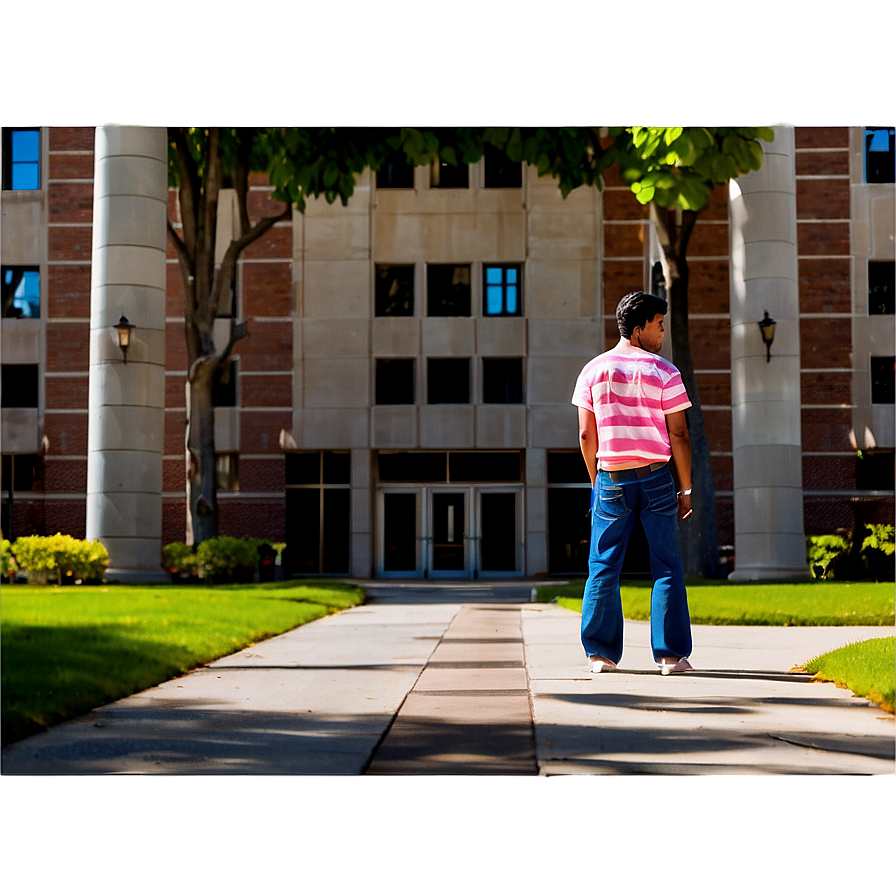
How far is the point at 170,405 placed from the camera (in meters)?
32.6

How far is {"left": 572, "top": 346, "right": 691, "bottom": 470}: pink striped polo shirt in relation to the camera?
21.6 feet

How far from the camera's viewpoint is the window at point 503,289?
32.5 metres

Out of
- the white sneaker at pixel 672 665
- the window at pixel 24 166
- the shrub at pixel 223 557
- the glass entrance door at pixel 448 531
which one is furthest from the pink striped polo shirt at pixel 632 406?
the window at pixel 24 166

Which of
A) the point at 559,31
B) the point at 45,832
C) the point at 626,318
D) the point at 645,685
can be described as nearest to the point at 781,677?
the point at 645,685

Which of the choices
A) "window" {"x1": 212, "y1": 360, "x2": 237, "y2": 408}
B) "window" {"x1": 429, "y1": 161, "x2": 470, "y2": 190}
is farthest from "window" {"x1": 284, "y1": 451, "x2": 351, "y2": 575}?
"window" {"x1": 429, "y1": 161, "x2": 470, "y2": 190}

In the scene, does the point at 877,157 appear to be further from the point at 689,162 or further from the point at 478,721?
the point at 478,721

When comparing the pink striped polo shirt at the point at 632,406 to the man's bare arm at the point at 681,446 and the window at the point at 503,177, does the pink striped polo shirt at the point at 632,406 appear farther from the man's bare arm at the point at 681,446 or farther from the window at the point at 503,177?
the window at the point at 503,177

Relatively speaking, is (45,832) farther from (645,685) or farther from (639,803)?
(645,685)

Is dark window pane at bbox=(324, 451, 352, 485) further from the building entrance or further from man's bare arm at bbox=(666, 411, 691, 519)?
man's bare arm at bbox=(666, 411, 691, 519)

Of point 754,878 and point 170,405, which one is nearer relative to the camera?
point 754,878

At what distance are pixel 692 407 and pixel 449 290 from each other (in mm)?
11710

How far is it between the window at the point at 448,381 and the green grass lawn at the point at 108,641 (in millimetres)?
16505

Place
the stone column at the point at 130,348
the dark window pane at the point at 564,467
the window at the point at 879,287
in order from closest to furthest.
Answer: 1. the stone column at the point at 130,348
2. the window at the point at 879,287
3. the dark window pane at the point at 564,467

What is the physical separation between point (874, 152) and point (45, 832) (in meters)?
31.9
